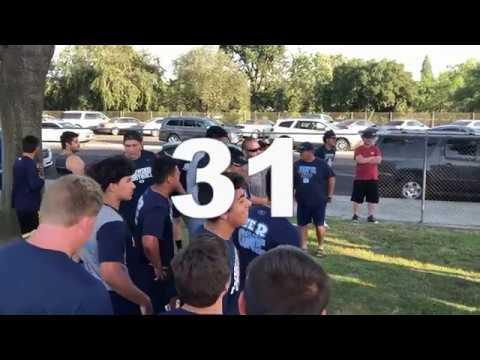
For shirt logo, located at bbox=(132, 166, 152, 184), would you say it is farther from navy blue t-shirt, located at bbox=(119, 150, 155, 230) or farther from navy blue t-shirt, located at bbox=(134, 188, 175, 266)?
navy blue t-shirt, located at bbox=(134, 188, 175, 266)

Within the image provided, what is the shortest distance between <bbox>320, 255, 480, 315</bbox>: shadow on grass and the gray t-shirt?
2848 mm

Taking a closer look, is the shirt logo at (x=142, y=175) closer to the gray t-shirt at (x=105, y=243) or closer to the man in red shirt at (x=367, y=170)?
the gray t-shirt at (x=105, y=243)

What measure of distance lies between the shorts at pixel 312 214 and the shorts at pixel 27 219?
3411mm

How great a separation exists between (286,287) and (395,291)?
172 inches

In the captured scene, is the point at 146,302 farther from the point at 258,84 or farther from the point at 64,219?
the point at 258,84

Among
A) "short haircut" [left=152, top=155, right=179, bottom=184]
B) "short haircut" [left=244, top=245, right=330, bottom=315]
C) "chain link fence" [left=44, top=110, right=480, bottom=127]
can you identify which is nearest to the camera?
"short haircut" [left=244, top=245, right=330, bottom=315]

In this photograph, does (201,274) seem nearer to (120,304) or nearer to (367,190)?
(120,304)

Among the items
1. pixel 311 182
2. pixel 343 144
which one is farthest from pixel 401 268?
pixel 343 144

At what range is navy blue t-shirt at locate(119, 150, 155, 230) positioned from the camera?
480 centimetres

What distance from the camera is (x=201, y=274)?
2.01 m

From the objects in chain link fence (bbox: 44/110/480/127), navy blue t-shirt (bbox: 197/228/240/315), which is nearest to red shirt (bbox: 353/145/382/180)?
navy blue t-shirt (bbox: 197/228/240/315)

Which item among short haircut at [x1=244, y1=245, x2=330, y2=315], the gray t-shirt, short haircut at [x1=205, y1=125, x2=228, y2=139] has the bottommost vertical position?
the gray t-shirt

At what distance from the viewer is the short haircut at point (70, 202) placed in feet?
6.84

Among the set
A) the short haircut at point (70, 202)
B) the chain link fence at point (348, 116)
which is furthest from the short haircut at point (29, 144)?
the chain link fence at point (348, 116)
